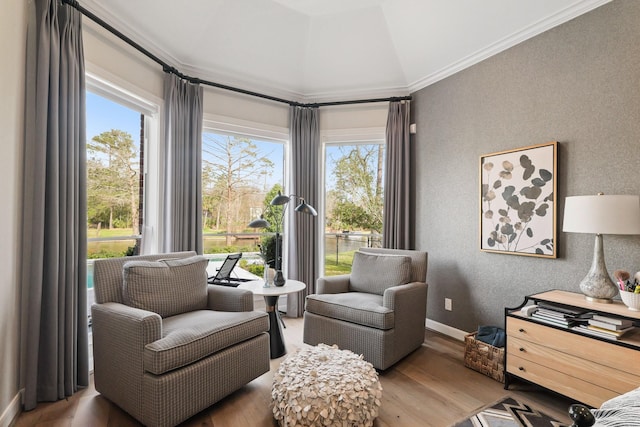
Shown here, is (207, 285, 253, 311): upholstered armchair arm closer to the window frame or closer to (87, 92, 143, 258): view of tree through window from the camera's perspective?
(87, 92, 143, 258): view of tree through window

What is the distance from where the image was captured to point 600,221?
1.89 m

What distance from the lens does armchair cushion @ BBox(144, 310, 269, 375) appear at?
67.8 inches

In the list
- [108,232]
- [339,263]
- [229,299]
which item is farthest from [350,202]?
[108,232]

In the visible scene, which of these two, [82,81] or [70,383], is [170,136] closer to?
[82,81]

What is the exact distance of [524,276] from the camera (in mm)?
2682

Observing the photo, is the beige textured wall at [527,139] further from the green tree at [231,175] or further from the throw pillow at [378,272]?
the green tree at [231,175]

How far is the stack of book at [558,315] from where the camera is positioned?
79.0 inches

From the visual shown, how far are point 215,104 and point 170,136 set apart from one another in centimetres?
70

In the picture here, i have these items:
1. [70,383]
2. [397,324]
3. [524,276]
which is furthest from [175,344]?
[524,276]

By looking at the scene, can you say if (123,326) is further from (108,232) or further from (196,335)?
(108,232)

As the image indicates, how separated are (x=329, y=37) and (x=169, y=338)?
309 centimetres

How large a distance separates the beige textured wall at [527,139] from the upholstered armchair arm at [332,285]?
952mm

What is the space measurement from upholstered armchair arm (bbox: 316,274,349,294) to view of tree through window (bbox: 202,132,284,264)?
1159 millimetres

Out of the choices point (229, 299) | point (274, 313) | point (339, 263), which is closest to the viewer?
point (229, 299)
